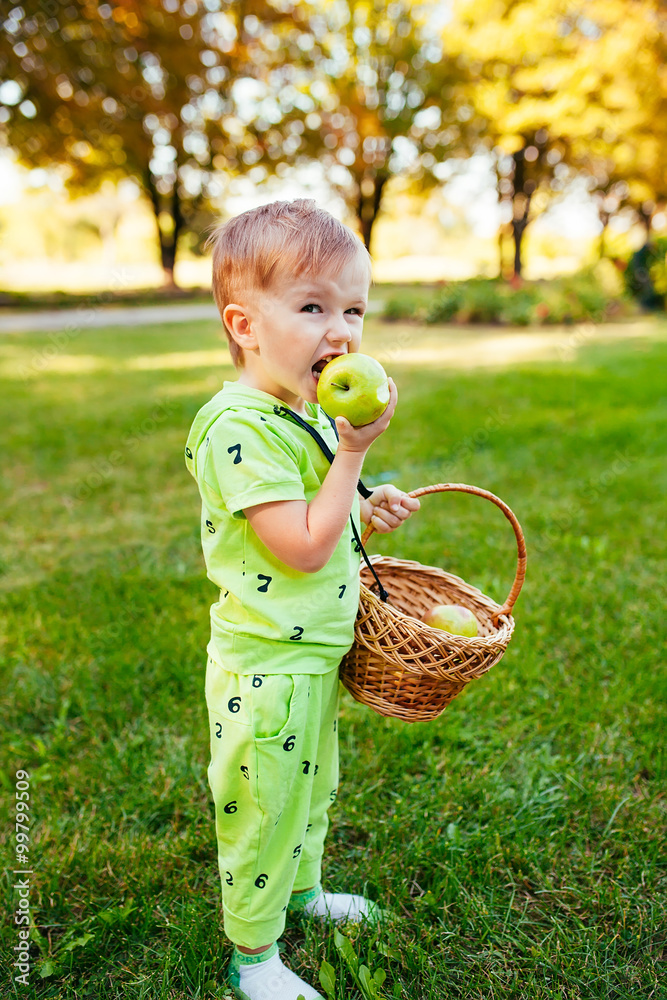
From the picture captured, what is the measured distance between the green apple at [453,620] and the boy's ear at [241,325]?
33.8 inches

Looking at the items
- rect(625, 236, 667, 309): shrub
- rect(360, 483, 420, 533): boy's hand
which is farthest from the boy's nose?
rect(625, 236, 667, 309): shrub

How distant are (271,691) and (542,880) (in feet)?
3.41

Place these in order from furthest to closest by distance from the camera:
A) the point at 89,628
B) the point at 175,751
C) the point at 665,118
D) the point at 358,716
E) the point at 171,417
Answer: the point at 665,118 < the point at 171,417 < the point at 89,628 < the point at 358,716 < the point at 175,751

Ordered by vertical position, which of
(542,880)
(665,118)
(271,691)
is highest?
(665,118)

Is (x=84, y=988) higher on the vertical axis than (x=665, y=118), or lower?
lower

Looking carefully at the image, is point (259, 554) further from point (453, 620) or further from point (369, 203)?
point (369, 203)

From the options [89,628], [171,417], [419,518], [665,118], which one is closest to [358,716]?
[89,628]

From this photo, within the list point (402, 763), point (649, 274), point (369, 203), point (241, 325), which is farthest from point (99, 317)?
point (241, 325)

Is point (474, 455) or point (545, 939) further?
point (474, 455)

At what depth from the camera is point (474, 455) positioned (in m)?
5.33

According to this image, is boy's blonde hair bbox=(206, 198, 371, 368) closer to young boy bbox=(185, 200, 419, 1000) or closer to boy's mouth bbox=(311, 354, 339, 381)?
young boy bbox=(185, 200, 419, 1000)

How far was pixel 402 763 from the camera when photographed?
228 cm

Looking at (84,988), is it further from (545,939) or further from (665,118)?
(665,118)

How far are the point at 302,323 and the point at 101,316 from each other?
16426mm
